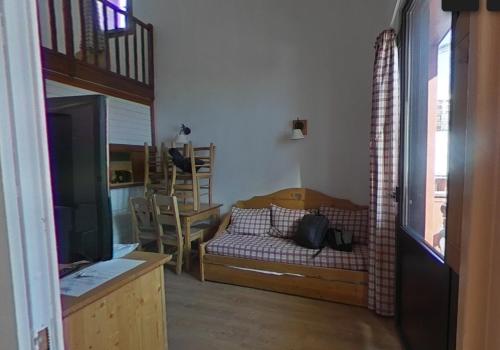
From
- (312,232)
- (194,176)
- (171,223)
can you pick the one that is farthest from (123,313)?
(194,176)

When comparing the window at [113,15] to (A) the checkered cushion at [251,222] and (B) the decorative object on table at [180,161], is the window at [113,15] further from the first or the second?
(A) the checkered cushion at [251,222]

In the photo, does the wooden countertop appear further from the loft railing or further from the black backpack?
the loft railing

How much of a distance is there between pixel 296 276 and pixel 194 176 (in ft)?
5.15

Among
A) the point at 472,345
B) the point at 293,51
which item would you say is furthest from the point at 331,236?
the point at 472,345

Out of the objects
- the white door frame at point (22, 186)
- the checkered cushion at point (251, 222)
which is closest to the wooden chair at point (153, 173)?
the checkered cushion at point (251, 222)

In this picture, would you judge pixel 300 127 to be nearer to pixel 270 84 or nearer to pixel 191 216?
pixel 270 84

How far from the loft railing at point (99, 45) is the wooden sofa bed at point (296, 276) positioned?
221 centimetres

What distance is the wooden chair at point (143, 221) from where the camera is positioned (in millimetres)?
3297

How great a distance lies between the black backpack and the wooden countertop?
1785mm

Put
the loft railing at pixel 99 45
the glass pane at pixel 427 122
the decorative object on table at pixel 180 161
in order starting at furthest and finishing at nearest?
the decorative object on table at pixel 180 161, the loft railing at pixel 99 45, the glass pane at pixel 427 122

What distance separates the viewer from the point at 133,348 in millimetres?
1132

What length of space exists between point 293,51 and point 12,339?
352 cm

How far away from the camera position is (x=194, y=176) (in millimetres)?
3422

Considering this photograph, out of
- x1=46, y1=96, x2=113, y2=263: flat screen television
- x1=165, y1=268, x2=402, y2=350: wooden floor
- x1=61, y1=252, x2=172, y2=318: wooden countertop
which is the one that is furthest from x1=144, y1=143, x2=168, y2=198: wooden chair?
x1=46, y1=96, x2=113, y2=263: flat screen television
